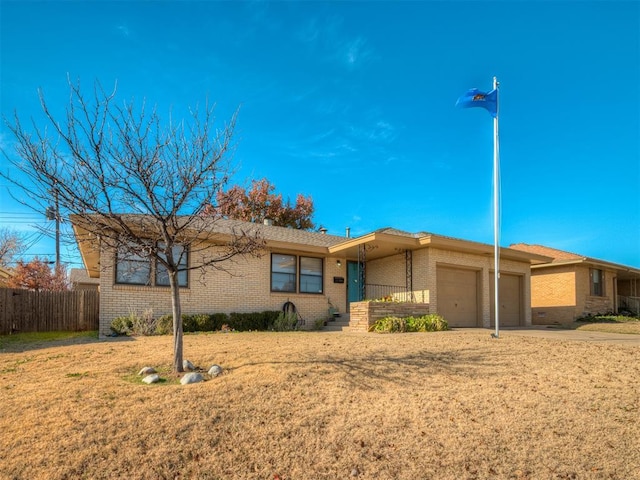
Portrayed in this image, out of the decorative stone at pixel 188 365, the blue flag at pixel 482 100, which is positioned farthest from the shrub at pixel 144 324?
the blue flag at pixel 482 100

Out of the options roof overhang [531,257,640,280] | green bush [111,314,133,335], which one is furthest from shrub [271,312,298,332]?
roof overhang [531,257,640,280]

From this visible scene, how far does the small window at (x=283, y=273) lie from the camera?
16.1 meters

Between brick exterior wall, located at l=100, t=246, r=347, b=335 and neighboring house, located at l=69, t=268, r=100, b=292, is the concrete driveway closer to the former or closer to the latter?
brick exterior wall, located at l=100, t=246, r=347, b=335

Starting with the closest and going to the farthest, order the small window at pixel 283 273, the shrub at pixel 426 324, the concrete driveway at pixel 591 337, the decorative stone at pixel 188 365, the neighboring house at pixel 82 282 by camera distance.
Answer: the decorative stone at pixel 188 365 < the concrete driveway at pixel 591 337 < the shrub at pixel 426 324 < the small window at pixel 283 273 < the neighboring house at pixel 82 282

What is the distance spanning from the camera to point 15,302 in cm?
1465

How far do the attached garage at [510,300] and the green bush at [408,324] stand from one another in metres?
5.12

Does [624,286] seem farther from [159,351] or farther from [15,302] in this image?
[15,302]

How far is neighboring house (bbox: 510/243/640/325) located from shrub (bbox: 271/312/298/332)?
1323 cm

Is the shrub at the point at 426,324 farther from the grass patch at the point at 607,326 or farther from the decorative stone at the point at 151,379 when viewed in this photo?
the decorative stone at the point at 151,379

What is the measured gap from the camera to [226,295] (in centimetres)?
1480

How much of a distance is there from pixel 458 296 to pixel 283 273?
6607 millimetres

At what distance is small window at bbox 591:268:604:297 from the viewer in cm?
2225

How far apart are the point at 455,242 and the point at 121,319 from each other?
36.1 feet

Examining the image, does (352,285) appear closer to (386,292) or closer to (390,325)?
(386,292)
